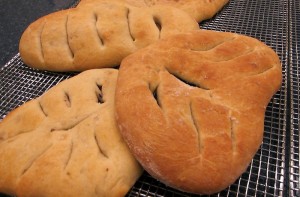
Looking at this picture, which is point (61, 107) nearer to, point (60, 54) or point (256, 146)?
point (60, 54)

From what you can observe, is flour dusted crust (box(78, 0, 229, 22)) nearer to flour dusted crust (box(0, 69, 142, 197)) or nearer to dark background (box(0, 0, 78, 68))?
dark background (box(0, 0, 78, 68))

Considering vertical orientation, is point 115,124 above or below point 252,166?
above

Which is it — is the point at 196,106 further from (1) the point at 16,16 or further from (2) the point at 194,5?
(1) the point at 16,16

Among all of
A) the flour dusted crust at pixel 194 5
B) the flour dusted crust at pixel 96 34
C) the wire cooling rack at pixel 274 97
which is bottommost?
the wire cooling rack at pixel 274 97

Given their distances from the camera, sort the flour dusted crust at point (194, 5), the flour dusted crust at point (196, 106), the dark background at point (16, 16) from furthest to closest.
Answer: the dark background at point (16, 16) < the flour dusted crust at point (194, 5) < the flour dusted crust at point (196, 106)

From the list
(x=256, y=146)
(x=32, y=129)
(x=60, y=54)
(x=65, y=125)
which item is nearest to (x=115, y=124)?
(x=65, y=125)

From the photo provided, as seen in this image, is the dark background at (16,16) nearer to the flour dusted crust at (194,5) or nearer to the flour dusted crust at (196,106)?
the flour dusted crust at (194,5)

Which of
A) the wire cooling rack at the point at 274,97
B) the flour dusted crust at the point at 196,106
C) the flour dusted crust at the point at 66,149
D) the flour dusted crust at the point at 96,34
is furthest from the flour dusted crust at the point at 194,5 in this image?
the flour dusted crust at the point at 66,149
